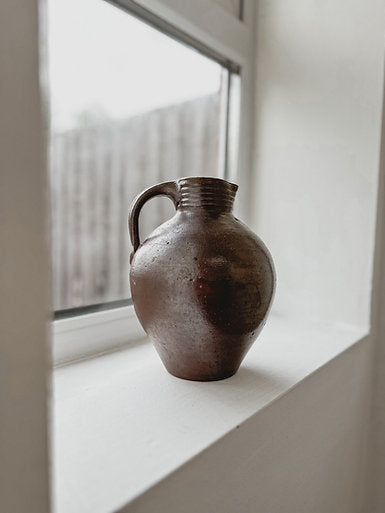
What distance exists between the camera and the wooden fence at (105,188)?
710mm

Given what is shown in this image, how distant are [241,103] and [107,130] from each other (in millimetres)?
385

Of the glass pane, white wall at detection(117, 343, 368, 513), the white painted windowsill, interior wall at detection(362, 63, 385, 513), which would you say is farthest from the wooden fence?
interior wall at detection(362, 63, 385, 513)

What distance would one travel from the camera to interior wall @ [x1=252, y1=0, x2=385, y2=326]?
2.88ft

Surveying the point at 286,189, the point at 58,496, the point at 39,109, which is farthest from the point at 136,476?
the point at 286,189

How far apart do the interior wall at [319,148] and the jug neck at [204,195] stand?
41 centimetres

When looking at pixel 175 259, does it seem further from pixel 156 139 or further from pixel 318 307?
pixel 318 307

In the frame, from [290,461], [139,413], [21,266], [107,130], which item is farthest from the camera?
[107,130]

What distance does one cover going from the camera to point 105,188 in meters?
0.78

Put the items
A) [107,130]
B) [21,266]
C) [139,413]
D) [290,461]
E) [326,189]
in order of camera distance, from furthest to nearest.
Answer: [326,189], [107,130], [290,461], [139,413], [21,266]

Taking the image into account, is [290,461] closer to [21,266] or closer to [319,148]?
[21,266]

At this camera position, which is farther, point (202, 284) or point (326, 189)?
point (326, 189)

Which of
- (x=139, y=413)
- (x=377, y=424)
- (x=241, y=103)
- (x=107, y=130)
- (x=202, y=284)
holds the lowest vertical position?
(x=377, y=424)

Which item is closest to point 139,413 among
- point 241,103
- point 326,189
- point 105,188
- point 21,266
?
point 21,266

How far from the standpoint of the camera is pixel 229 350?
0.58 meters
